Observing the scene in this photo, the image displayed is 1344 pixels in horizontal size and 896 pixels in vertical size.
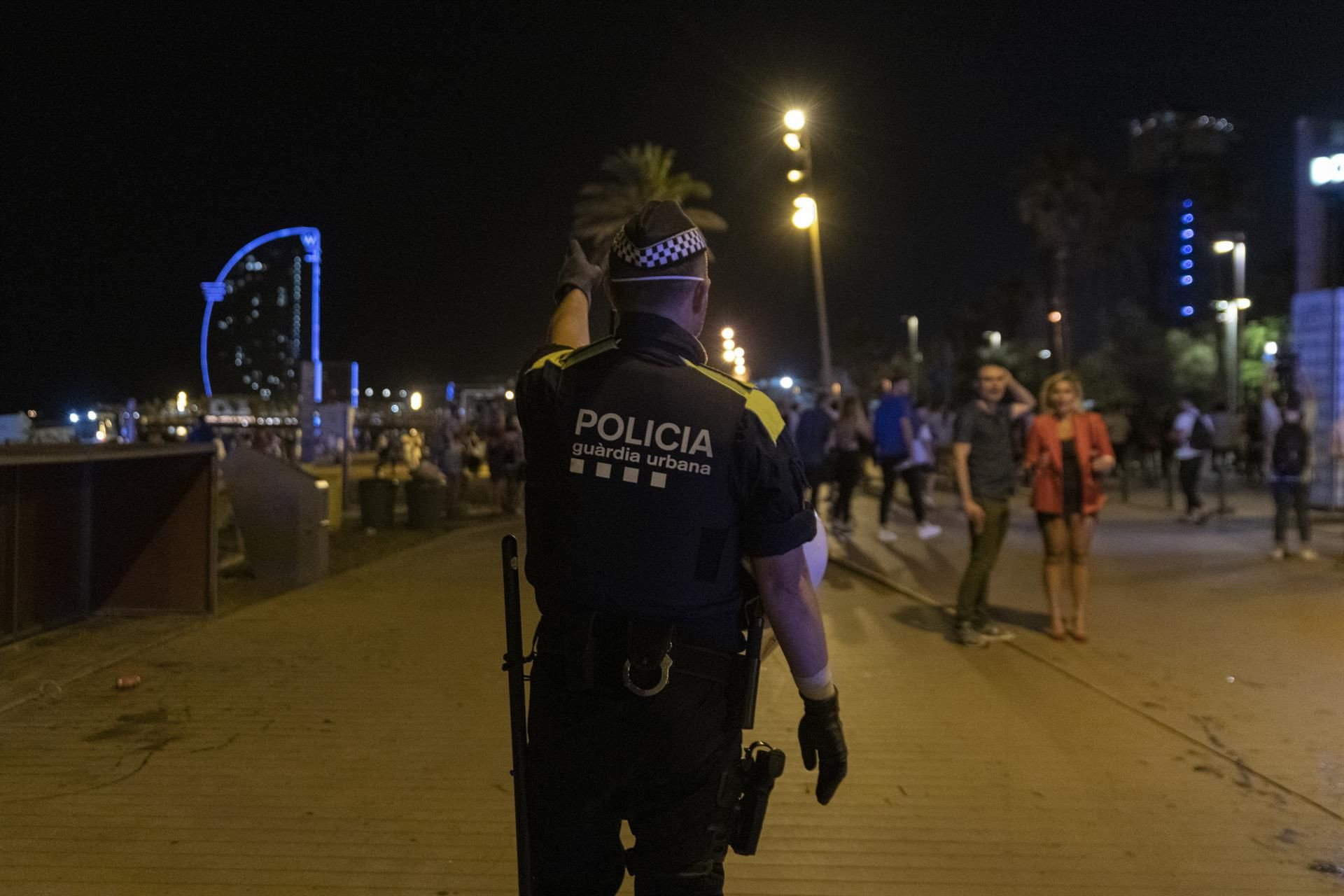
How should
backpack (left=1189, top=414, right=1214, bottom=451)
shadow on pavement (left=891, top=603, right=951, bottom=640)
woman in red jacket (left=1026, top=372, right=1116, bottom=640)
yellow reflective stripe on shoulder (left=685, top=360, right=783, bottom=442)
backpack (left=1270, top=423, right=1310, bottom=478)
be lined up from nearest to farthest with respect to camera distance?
yellow reflective stripe on shoulder (left=685, top=360, right=783, bottom=442) → woman in red jacket (left=1026, top=372, right=1116, bottom=640) → shadow on pavement (left=891, top=603, right=951, bottom=640) → backpack (left=1270, top=423, right=1310, bottom=478) → backpack (left=1189, top=414, right=1214, bottom=451)

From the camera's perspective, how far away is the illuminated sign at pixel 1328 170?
19.0 m

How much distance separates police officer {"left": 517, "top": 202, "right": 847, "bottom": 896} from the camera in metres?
2.58

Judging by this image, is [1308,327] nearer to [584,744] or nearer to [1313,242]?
[1313,242]

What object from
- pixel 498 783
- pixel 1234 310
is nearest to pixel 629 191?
pixel 1234 310

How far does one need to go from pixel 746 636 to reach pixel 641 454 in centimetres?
54

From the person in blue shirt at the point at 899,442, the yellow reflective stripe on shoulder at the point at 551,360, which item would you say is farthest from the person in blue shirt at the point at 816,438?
the yellow reflective stripe on shoulder at the point at 551,360

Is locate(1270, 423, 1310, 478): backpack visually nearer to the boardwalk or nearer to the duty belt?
the boardwalk

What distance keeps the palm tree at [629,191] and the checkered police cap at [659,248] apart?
31419mm

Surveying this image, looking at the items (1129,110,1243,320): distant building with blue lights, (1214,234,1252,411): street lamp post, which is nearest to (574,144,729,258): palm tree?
(1214,234,1252,411): street lamp post

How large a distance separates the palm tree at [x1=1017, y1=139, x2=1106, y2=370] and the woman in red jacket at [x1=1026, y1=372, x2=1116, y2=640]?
41333mm

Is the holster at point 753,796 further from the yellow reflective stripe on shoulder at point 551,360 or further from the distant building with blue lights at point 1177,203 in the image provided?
the distant building with blue lights at point 1177,203

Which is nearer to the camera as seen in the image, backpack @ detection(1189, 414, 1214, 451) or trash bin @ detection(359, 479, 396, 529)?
backpack @ detection(1189, 414, 1214, 451)

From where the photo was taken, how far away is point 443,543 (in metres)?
15.3

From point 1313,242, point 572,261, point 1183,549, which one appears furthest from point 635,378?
point 1313,242
